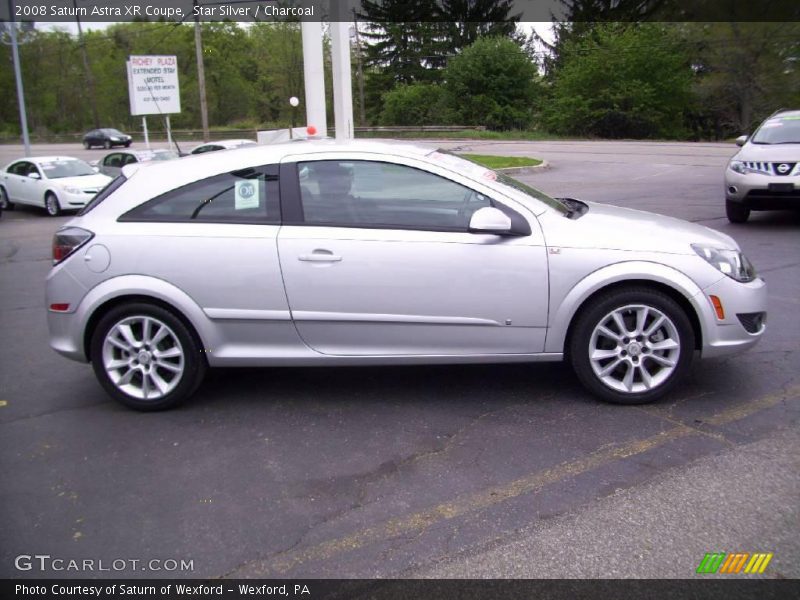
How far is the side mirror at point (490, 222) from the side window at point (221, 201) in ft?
4.03

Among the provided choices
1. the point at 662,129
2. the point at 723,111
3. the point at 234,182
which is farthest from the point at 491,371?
the point at 723,111

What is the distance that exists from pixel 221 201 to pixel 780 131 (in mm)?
9770

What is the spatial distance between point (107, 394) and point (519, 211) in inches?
119

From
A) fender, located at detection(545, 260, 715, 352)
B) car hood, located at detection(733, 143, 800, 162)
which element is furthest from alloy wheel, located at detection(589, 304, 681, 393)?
car hood, located at detection(733, 143, 800, 162)

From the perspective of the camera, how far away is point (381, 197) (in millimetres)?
4516

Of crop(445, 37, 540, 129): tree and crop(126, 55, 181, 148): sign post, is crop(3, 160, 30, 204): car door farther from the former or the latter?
crop(445, 37, 540, 129): tree

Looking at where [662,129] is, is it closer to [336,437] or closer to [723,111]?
[723,111]

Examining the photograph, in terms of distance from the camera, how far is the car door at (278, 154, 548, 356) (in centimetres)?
432

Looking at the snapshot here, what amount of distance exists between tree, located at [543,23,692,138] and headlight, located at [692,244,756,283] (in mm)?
43776

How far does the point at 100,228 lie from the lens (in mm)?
4547

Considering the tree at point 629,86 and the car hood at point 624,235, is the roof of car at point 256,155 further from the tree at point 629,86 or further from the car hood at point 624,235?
the tree at point 629,86

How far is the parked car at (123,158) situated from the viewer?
18656 mm

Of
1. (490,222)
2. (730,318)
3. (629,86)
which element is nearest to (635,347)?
(730,318)

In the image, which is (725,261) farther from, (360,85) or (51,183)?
(360,85)
